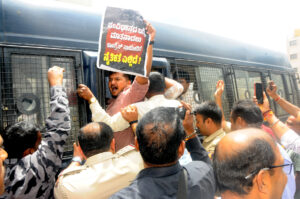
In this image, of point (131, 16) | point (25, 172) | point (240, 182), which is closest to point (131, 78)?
point (131, 16)

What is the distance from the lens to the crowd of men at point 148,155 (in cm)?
104

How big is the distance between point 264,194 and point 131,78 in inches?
76.8

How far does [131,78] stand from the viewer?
8.82 feet

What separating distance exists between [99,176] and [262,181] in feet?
3.08

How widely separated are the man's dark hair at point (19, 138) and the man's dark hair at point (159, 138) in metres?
0.91

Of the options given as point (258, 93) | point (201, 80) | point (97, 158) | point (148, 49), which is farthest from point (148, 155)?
point (201, 80)

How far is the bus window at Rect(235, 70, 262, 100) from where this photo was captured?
4.21 m

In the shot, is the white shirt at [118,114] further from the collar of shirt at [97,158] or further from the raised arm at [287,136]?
the raised arm at [287,136]

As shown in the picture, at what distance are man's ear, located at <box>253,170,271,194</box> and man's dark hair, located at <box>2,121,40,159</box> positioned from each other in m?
1.45

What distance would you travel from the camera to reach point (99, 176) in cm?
148

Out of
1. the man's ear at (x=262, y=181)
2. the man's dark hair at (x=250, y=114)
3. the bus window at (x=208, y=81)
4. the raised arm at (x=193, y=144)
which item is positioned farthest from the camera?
the bus window at (x=208, y=81)

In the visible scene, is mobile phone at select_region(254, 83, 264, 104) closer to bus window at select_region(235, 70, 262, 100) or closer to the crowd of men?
the crowd of men

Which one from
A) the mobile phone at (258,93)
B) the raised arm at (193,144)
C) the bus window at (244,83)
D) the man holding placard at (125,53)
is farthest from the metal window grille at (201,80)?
the raised arm at (193,144)

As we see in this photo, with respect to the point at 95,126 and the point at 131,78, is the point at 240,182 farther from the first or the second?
the point at 131,78
